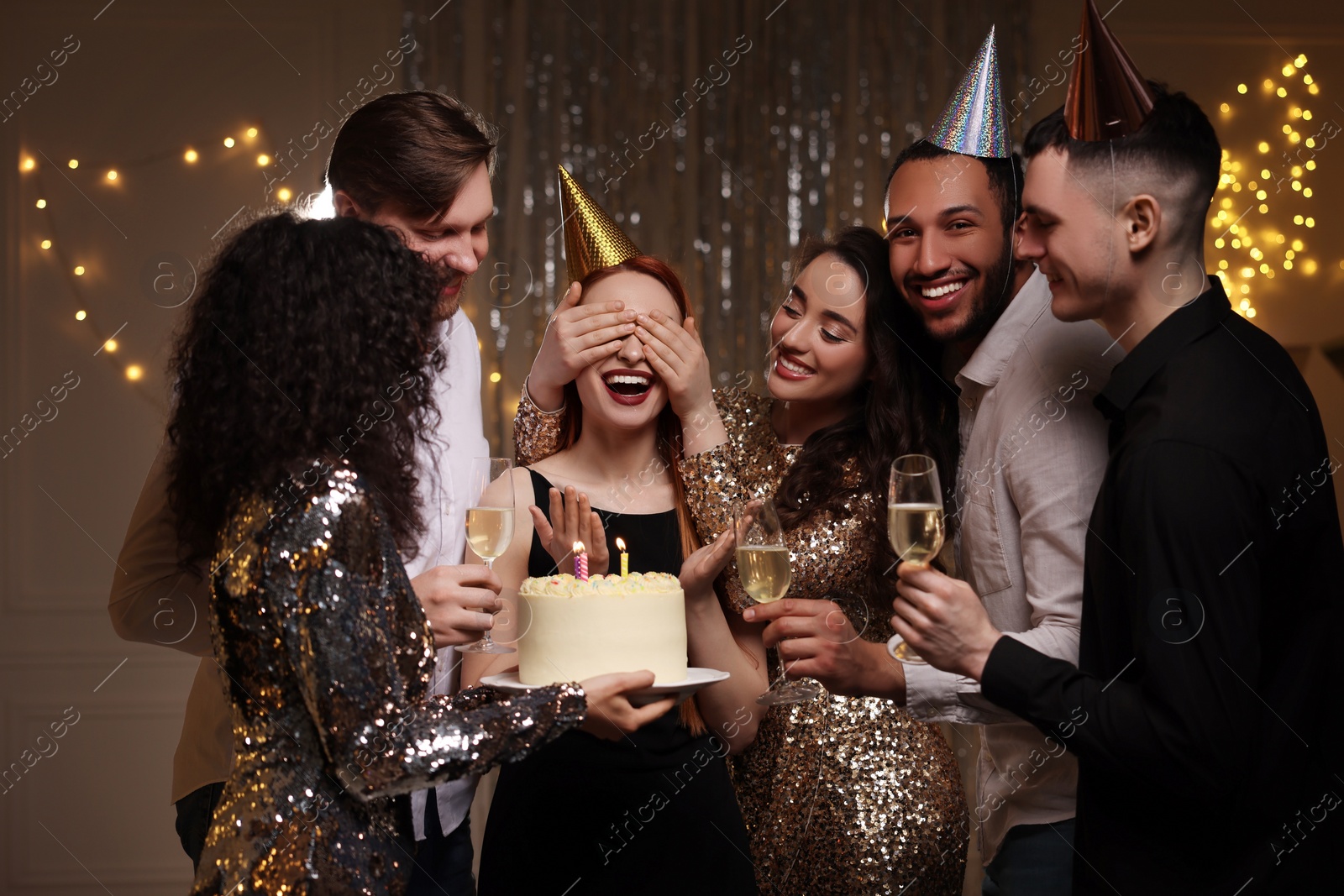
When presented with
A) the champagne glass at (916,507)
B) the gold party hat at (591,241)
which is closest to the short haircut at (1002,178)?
the gold party hat at (591,241)

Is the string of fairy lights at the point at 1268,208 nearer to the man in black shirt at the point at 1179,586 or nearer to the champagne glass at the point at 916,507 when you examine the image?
the man in black shirt at the point at 1179,586

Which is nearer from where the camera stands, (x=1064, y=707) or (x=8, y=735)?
(x=1064, y=707)

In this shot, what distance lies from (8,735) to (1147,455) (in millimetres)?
4400

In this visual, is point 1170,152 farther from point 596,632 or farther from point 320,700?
point 320,700

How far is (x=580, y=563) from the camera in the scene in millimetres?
1895

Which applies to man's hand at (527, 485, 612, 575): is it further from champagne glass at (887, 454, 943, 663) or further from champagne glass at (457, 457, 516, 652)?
champagne glass at (887, 454, 943, 663)

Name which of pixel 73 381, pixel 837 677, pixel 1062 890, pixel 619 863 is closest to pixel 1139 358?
pixel 837 677

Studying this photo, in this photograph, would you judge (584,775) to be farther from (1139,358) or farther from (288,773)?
(1139,358)

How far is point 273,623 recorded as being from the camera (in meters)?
1.34

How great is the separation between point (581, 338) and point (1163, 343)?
1.10 metres

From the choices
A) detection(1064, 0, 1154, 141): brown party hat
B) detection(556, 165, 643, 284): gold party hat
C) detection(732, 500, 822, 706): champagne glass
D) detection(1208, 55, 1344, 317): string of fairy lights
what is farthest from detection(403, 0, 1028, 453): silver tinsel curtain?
detection(1064, 0, 1154, 141): brown party hat

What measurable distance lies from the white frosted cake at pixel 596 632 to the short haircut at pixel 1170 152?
0.93 meters

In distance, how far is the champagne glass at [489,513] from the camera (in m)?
1.84

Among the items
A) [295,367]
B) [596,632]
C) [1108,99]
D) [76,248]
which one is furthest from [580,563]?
[76,248]
